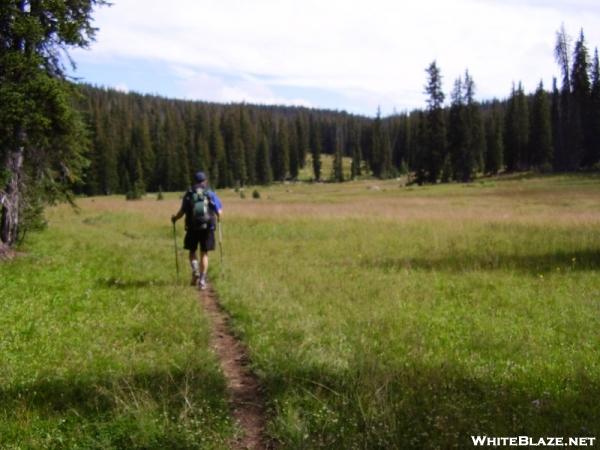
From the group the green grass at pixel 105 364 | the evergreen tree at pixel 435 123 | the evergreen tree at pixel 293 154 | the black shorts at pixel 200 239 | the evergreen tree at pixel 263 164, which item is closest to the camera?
the green grass at pixel 105 364

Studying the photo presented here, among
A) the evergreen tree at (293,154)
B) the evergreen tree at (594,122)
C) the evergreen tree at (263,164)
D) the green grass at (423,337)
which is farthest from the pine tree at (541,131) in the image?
the green grass at (423,337)

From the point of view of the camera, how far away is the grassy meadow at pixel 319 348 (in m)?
4.95

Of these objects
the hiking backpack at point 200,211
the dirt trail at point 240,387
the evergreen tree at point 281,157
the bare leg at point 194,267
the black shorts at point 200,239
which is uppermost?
the evergreen tree at point 281,157

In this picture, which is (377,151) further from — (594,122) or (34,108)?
(34,108)

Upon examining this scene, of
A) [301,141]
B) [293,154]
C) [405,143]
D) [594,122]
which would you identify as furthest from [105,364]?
[301,141]

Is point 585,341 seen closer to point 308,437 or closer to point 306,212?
point 308,437

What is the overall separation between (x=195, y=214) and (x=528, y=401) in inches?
321

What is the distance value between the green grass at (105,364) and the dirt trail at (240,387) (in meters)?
0.15

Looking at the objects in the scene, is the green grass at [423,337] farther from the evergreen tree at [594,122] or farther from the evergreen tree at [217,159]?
the evergreen tree at [217,159]

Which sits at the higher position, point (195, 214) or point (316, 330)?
point (195, 214)

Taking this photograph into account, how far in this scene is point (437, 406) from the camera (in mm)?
5270

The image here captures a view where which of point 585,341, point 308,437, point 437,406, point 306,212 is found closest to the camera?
point 308,437

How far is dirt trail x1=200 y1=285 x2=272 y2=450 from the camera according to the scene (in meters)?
4.99

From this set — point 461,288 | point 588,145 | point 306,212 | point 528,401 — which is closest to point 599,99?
point 588,145
